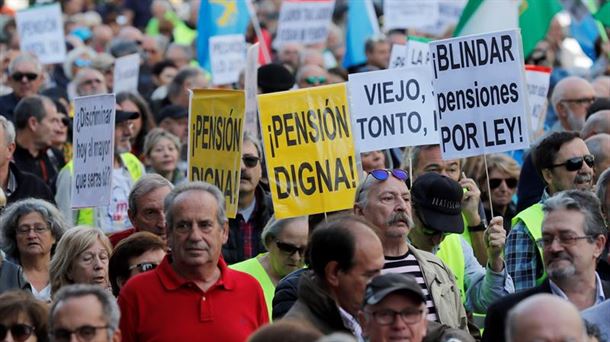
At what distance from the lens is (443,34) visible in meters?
21.0

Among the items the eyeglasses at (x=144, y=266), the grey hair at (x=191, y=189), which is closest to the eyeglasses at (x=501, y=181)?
the eyeglasses at (x=144, y=266)

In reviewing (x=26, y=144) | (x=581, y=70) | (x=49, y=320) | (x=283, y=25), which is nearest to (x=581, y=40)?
(x=581, y=70)

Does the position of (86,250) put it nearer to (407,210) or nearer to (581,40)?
(407,210)

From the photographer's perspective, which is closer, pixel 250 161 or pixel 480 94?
pixel 480 94

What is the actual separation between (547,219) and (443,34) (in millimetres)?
12558

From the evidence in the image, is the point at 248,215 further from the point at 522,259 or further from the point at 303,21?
the point at 303,21

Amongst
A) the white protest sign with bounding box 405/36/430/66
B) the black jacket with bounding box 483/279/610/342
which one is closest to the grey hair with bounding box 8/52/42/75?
the white protest sign with bounding box 405/36/430/66

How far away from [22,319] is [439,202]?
9.80ft

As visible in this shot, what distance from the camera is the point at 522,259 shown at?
32.8 feet

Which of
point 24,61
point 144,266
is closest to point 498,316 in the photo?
point 144,266

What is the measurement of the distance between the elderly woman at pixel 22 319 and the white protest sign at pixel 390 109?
4133mm

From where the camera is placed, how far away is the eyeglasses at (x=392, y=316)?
23.9 ft

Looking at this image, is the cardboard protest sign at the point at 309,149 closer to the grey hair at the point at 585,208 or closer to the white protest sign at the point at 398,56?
the grey hair at the point at 585,208

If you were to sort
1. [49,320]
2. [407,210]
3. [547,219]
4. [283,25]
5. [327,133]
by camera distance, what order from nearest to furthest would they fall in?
[49,320] → [547,219] → [407,210] → [327,133] → [283,25]
